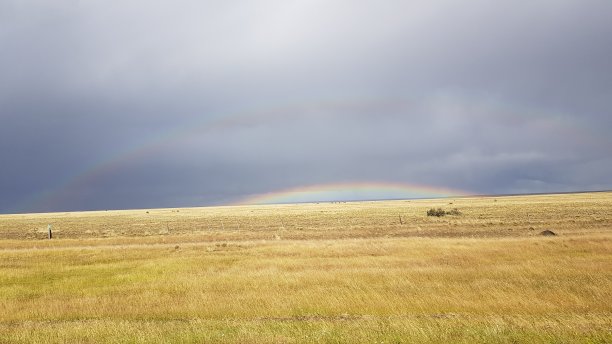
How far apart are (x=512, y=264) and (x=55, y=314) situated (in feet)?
64.6

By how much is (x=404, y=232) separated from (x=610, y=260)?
21.5 meters

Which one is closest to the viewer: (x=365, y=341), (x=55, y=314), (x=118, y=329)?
(x=365, y=341)

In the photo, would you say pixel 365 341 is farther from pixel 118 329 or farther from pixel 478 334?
pixel 118 329

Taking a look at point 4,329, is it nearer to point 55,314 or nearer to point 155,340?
point 55,314

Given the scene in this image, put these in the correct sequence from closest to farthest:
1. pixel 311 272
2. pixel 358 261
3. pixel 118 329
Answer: pixel 118 329
pixel 311 272
pixel 358 261

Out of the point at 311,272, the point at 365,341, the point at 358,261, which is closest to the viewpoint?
the point at 365,341

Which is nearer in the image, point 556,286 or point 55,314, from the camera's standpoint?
point 55,314

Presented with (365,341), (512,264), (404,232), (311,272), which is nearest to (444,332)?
(365,341)

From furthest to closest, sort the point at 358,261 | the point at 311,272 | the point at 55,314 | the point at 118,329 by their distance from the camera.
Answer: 1. the point at 358,261
2. the point at 311,272
3. the point at 55,314
4. the point at 118,329

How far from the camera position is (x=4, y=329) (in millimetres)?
11727

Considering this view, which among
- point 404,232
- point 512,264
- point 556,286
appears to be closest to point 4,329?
point 556,286

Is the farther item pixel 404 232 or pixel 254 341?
pixel 404 232

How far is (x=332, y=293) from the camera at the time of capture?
1586 centimetres

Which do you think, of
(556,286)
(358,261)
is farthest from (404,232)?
(556,286)
